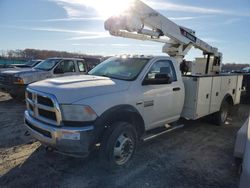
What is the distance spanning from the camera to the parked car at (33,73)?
882cm

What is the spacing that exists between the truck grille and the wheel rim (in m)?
1.05

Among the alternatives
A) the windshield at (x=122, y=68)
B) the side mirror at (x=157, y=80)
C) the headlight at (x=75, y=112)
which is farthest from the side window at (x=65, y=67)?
the headlight at (x=75, y=112)

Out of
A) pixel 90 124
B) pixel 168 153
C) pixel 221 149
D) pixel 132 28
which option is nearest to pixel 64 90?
pixel 90 124

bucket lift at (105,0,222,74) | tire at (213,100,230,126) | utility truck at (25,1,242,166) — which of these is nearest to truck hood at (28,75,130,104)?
utility truck at (25,1,242,166)

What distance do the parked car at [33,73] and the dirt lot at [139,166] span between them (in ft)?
10.8

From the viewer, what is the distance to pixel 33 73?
365 inches

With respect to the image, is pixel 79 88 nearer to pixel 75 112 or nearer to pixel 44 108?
pixel 75 112

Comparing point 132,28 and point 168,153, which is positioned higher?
point 132,28

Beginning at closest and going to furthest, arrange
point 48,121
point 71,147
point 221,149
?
point 71,147 → point 48,121 → point 221,149

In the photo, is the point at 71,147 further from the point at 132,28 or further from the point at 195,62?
the point at 195,62

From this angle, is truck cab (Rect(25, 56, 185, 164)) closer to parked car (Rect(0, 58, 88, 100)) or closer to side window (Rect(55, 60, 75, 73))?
parked car (Rect(0, 58, 88, 100))

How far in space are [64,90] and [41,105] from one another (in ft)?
1.78

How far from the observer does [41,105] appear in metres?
3.71

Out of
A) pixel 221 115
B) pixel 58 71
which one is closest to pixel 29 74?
pixel 58 71
